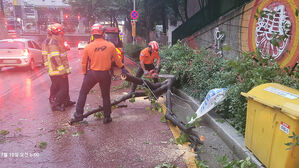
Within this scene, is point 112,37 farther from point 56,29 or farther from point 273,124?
point 273,124

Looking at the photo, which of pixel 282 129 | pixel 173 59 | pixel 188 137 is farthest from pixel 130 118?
pixel 173 59

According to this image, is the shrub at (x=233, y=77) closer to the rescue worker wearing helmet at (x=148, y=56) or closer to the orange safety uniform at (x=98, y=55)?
the rescue worker wearing helmet at (x=148, y=56)

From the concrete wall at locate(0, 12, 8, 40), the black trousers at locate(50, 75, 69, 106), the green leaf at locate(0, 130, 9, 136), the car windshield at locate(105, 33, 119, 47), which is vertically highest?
the concrete wall at locate(0, 12, 8, 40)

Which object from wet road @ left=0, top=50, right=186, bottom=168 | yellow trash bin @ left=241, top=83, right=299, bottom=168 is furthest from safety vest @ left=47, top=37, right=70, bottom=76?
yellow trash bin @ left=241, top=83, right=299, bottom=168

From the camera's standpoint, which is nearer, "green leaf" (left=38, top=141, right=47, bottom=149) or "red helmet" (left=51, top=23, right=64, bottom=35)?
"green leaf" (left=38, top=141, right=47, bottom=149)

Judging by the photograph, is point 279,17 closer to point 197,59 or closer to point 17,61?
point 197,59

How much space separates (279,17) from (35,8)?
60.9 meters

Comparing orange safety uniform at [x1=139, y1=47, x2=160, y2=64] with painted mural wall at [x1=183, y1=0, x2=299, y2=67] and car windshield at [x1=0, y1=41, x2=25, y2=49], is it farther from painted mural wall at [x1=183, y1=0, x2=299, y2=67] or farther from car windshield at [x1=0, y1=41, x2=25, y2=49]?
car windshield at [x1=0, y1=41, x2=25, y2=49]

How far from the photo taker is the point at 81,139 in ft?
14.8

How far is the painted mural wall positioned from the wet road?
208 centimetres

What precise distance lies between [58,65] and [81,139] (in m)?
2.47

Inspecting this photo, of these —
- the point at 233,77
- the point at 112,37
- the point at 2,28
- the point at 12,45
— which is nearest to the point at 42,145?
the point at 233,77

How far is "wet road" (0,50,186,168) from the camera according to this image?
3.73 m

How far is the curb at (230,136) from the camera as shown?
3.48 meters
